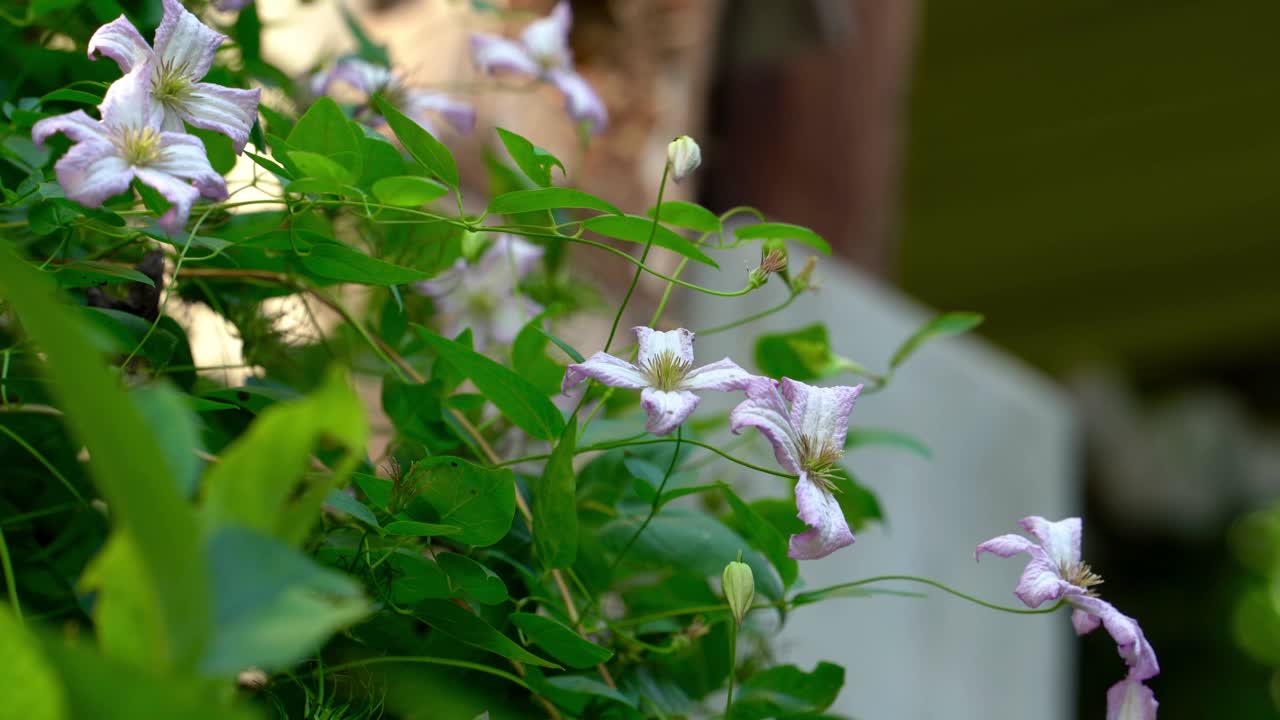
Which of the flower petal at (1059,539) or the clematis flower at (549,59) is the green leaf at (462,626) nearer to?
the flower petal at (1059,539)

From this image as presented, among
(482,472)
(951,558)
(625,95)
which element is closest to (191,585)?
(482,472)

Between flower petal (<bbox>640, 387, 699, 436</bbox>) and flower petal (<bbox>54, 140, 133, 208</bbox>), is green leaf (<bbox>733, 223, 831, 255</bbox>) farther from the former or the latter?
flower petal (<bbox>54, 140, 133, 208</bbox>)

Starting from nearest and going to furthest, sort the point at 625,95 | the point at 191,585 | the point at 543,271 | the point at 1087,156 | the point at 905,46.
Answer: the point at 191,585 < the point at 543,271 < the point at 625,95 < the point at 905,46 < the point at 1087,156

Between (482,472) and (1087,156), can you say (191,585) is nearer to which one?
(482,472)

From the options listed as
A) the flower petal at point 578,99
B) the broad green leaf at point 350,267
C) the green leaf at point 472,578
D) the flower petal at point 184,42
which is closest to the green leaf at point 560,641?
the green leaf at point 472,578

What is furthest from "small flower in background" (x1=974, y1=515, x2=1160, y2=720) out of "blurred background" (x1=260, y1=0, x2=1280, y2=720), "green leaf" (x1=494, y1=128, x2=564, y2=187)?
"blurred background" (x1=260, y1=0, x2=1280, y2=720)

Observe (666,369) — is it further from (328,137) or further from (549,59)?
(549,59)
